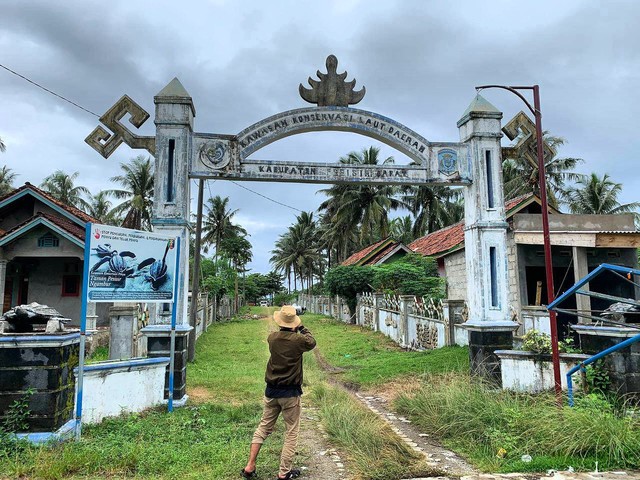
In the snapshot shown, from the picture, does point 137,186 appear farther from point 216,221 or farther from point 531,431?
point 531,431

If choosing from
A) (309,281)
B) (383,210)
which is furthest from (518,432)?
(309,281)

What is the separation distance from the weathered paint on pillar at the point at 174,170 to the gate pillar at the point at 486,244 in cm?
481

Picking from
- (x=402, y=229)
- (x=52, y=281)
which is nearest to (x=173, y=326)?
(x=52, y=281)

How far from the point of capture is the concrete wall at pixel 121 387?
6.01 m

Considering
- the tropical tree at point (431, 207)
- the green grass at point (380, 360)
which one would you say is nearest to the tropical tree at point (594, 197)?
the tropical tree at point (431, 207)

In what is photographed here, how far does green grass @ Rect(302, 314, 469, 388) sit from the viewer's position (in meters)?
9.77

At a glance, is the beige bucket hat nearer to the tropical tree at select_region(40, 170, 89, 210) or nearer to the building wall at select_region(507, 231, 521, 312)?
the building wall at select_region(507, 231, 521, 312)

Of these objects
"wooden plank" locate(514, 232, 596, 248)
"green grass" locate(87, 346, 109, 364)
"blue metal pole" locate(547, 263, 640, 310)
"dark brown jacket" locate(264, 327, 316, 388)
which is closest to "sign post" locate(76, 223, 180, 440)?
"dark brown jacket" locate(264, 327, 316, 388)

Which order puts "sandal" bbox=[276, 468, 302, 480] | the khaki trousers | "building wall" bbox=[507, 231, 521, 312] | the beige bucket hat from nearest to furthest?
1. "sandal" bbox=[276, 468, 302, 480]
2. the khaki trousers
3. the beige bucket hat
4. "building wall" bbox=[507, 231, 521, 312]

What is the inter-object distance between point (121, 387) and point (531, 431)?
508cm

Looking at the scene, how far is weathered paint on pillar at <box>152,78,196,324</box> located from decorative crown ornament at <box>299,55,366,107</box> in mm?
2081

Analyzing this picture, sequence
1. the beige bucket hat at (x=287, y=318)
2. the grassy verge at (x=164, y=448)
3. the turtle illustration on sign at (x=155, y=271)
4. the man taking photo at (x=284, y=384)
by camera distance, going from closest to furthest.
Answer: the grassy verge at (x=164, y=448) → the man taking photo at (x=284, y=384) → the beige bucket hat at (x=287, y=318) → the turtle illustration on sign at (x=155, y=271)

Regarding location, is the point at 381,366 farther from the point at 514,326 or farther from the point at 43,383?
the point at 43,383

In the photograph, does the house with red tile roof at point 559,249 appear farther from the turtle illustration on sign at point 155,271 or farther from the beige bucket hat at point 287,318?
the beige bucket hat at point 287,318
